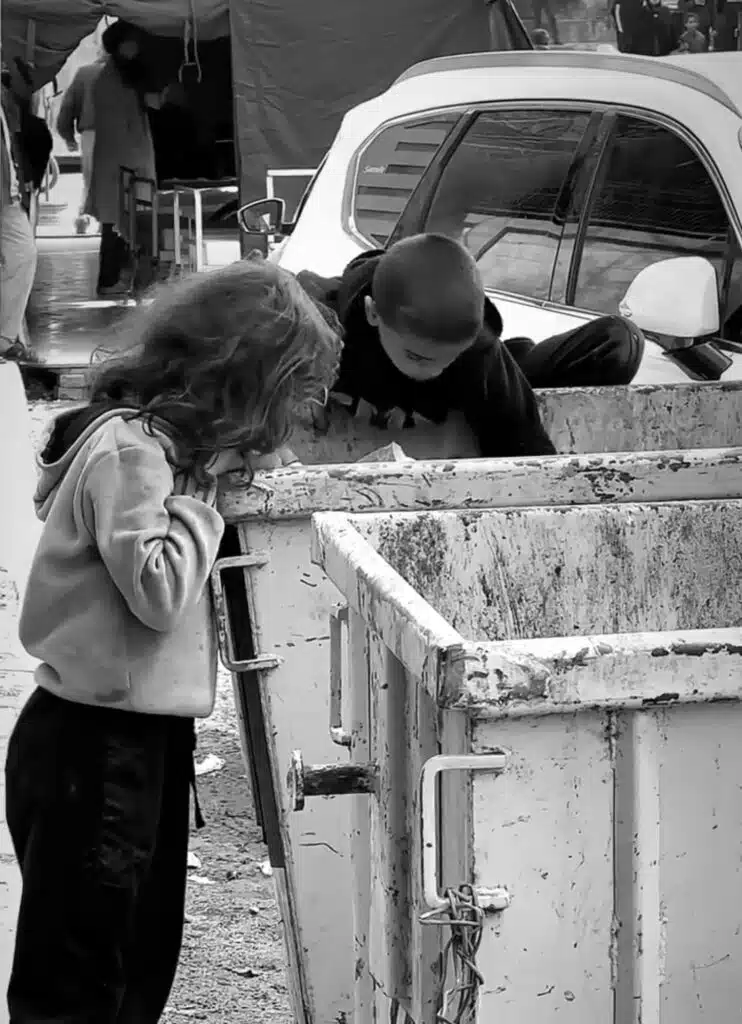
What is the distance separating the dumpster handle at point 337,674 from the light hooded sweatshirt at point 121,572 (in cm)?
20

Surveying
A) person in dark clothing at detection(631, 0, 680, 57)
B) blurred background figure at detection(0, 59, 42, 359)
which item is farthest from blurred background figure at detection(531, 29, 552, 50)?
blurred background figure at detection(0, 59, 42, 359)

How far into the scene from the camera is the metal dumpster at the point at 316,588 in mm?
2945

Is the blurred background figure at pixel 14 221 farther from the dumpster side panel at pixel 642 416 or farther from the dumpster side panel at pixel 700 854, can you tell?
the dumpster side panel at pixel 700 854

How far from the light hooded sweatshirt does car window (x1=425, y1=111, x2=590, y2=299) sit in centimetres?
341

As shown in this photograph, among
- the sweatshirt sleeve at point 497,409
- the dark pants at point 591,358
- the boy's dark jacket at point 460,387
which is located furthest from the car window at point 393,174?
the sweatshirt sleeve at point 497,409

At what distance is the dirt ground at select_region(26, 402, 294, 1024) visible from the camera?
3.52 meters

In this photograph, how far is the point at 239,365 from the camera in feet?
8.23

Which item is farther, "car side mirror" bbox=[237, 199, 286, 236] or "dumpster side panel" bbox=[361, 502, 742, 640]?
"car side mirror" bbox=[237, 199, 286, 236]

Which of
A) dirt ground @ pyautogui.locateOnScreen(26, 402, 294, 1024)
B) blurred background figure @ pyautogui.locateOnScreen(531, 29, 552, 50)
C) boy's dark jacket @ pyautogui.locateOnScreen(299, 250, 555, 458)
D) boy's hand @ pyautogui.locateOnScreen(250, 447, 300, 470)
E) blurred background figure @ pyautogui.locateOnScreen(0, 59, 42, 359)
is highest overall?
blurred background figure @ pyautogui.locateOnScreen(531, 29, 552, 50)

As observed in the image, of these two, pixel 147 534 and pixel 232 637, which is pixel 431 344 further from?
pixel 147 534

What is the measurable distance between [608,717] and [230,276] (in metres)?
1.15

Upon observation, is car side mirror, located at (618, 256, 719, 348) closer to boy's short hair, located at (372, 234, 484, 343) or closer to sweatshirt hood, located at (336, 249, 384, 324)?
sweatshirt hood, located at (336, 249, 384, 324)

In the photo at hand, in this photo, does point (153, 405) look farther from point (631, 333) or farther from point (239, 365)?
point (631, 333)

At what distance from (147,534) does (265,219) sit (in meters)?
5.61
